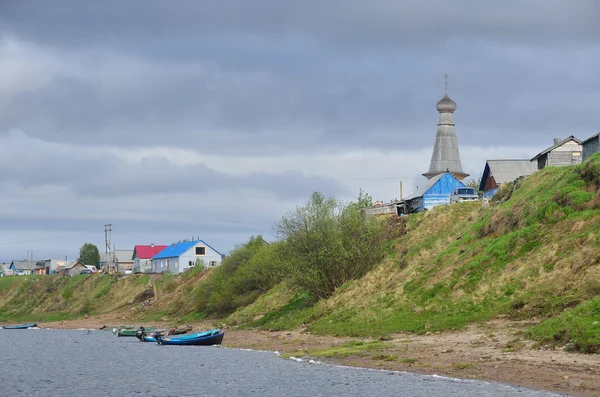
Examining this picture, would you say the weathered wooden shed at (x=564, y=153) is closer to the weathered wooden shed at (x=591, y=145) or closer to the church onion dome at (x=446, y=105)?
the weathered wooden shed at (x=591, y=145)

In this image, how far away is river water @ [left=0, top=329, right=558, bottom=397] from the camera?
4028 centimetres

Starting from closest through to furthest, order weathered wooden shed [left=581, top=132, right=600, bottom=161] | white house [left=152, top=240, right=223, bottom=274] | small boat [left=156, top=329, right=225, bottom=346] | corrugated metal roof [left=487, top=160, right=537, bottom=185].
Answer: small boat [left=156, top=329, right=225, bottom=346] → weathered wooden shed [left=581, top=132, right=600, bottom=161] → corrugated metal roof [left=487, top=160, right=537, bottom=185] → white house [left=152, top=240, right=223, bottom=274]

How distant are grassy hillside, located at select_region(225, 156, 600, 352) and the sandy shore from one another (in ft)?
5.16

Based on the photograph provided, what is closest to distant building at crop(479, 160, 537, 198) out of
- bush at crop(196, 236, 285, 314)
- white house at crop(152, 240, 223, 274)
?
bush at crop(196, 236, 285, 314)

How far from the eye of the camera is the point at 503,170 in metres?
103

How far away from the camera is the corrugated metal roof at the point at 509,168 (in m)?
102

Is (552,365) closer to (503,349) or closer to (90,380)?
(503,349)

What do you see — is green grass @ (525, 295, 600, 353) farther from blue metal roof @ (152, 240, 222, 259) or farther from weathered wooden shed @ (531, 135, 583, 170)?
blue metal roof @ (152, 240, 222, 259)

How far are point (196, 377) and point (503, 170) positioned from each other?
62.0 meters

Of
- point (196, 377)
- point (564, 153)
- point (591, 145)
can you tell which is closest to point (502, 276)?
point (196, 377)

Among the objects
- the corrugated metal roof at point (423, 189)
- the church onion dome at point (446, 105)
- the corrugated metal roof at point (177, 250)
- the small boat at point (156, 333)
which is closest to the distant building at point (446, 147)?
the church onion dome at point (446, 105)

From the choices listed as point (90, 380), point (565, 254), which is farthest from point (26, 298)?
point (565, 254)

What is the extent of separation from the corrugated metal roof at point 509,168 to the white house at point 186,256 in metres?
80.9

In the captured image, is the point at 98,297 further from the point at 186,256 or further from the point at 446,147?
the point at 446,147
